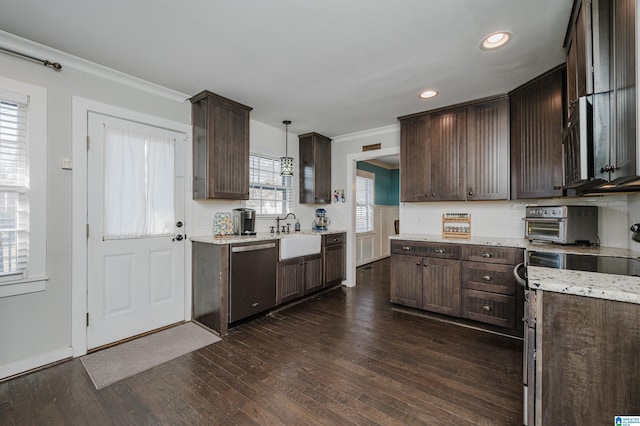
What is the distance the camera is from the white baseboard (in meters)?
2.04

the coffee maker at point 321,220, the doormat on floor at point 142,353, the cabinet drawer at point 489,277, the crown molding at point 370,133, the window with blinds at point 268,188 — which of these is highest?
the crown molding at point 370,133

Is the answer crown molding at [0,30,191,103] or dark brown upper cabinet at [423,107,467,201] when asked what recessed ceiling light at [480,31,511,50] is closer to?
dark brown upper cabinet at [423,107,467,201]

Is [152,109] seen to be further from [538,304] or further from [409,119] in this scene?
[538,304]

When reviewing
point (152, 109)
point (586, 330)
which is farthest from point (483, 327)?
point (152, 109)

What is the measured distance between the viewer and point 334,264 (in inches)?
172

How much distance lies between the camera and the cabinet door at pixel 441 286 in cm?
306

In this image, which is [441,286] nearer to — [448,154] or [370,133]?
[448,154]

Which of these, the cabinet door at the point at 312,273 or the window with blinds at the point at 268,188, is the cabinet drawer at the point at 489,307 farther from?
the window with blinds at the point at 268,188

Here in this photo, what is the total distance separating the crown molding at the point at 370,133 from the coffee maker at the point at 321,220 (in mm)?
1297

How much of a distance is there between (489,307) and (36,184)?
4.30 m

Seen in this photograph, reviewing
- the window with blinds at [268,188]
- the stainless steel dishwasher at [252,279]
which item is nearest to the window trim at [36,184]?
the stainless steel dishwasher at [252,279]

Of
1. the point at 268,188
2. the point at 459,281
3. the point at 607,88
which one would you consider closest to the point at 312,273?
the point at 268,188

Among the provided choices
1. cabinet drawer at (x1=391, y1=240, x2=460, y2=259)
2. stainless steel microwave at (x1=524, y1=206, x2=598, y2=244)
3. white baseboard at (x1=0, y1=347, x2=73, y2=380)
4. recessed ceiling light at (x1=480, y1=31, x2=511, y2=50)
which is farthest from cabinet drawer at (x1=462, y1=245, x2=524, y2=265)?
white baseboard at (x1=0, y1=347, x2=73, y2=380)

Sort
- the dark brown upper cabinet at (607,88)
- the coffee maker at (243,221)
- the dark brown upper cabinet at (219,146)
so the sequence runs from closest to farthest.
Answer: the dark brown upper cabinet at (607,88) → the dark brown upper cabinet at (219,146) → the coffee maker at (243,221)
